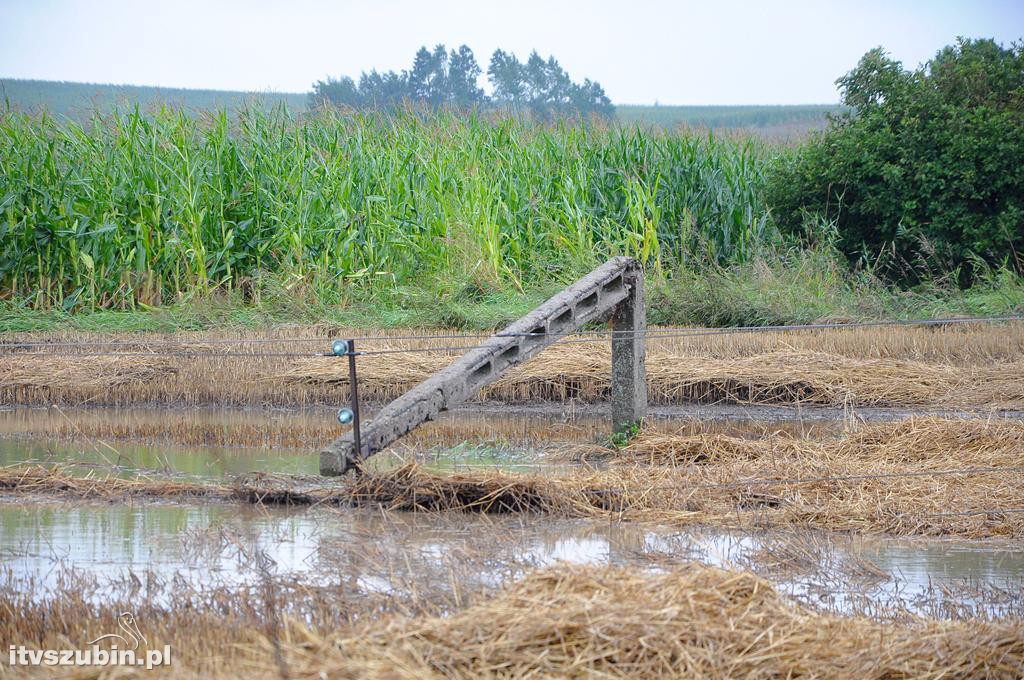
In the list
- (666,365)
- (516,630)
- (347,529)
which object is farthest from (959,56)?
(516,630)

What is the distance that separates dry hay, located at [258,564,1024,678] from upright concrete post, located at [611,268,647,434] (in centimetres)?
475

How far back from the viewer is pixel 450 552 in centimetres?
542

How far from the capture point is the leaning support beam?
6762 mm

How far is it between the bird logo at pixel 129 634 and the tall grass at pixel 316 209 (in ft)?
35.4

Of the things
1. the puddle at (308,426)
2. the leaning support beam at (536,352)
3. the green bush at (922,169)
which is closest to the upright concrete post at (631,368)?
the leaning support beam at (536,352)

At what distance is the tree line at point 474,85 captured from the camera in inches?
2520

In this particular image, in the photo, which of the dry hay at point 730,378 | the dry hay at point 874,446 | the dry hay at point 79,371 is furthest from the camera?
the dry hay at point 79,371

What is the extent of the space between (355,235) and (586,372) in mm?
5422

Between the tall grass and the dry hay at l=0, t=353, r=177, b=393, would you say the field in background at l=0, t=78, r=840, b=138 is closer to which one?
the tall grass

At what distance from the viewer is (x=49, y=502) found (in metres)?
6.82

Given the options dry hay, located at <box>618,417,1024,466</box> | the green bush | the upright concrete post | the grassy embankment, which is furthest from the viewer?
the green bush

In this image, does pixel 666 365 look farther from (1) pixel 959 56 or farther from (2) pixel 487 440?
(1) pixel 959 56

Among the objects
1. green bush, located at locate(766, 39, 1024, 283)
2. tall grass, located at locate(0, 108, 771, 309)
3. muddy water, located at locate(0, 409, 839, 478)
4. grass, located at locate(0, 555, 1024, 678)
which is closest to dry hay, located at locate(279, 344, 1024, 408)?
muddy water, located at locate(0, 409, 839, 478)

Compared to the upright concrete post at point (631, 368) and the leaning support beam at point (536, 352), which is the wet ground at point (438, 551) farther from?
the upright concrete post at point (631, 368)
